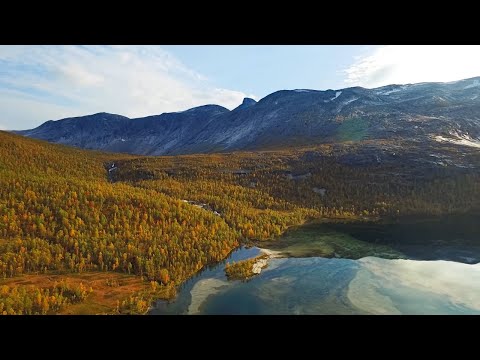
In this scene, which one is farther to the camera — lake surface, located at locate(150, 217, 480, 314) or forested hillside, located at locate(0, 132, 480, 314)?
forested hillside, located at locate(0, 132, 480, 314)

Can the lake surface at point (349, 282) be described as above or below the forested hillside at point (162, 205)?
below

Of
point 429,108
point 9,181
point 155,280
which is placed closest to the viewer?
point 155,280

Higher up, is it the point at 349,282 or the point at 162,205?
the point at 162,205

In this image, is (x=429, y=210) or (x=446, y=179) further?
(x=446, y=179)

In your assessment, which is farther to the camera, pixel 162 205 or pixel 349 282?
pixel 162 205

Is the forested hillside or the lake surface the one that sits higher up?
the forested hillside
